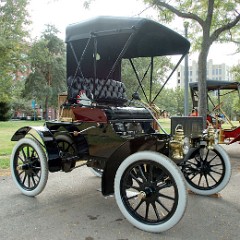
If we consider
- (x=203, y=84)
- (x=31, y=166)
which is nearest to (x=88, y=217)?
(x=31, y=166)

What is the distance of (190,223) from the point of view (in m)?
3.34

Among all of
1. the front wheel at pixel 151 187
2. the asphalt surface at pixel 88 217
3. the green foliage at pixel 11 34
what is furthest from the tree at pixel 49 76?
→ the front wheel at pixel 151 187

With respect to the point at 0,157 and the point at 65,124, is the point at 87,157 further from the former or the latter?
the point at 0,157

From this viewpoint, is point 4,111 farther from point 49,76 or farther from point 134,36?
point 134,36

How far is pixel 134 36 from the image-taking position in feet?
12.0

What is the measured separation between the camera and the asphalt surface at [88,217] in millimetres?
3045

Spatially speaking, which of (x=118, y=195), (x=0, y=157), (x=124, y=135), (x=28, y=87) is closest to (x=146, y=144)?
(x=124, y=135)

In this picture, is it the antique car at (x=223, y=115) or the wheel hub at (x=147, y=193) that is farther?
the antique car at (x=223, y=115)

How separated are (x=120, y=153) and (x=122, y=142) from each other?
7.5 inches

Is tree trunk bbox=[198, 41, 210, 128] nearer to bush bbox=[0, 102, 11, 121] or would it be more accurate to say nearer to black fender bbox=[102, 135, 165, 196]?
black fender bbox=[102, 135, 165, 196]

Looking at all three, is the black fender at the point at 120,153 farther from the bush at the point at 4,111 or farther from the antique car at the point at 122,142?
the bush at the point at 4,111

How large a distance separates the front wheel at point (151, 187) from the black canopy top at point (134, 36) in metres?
1.48

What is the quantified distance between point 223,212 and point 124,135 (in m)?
1.50

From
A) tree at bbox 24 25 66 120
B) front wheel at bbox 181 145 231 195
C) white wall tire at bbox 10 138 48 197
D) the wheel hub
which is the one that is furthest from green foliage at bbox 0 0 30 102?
the wheel hub
